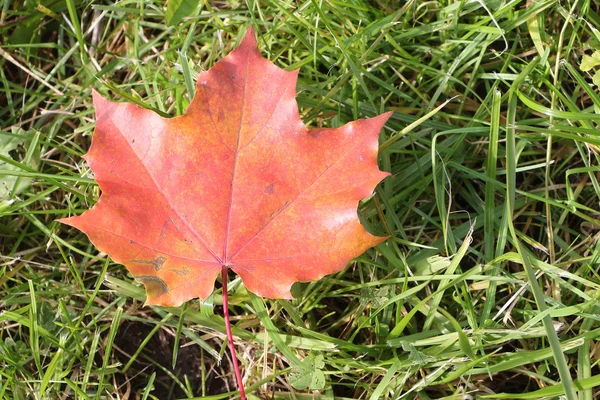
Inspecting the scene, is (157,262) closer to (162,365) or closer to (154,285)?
(154,285)

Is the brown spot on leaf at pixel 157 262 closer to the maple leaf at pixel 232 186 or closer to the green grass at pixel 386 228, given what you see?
the maple leaf at pixel 232 186

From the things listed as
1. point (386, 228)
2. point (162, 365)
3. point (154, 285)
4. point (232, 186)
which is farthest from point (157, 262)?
point (386, 228)

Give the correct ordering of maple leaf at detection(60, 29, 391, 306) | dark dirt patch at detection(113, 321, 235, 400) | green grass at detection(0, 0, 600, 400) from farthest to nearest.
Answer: dark dirt patch at detection(113, 321, 235, 400) → green grass at detection(0, 0, 600, 400) → maple leaf at detection(60, 29, 391, 306)

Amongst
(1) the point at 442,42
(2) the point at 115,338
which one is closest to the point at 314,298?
(2) the point at 115,338

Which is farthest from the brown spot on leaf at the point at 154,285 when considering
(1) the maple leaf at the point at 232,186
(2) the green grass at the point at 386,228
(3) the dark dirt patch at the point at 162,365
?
(3) the dark dirt patch at the point at 162,365

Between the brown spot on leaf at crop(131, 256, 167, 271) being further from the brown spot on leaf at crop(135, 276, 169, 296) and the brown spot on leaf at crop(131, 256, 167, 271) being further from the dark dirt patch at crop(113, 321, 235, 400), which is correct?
the dark dirt patch at crop(113, 321, 235, 400)

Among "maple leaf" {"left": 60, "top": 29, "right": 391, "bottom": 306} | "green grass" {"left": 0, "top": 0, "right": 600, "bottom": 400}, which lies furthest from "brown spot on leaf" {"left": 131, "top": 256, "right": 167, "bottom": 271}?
"green grass" {"left": 0, "top": 0, "right": 600, "bottom": 400}
